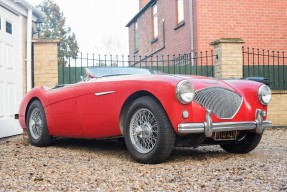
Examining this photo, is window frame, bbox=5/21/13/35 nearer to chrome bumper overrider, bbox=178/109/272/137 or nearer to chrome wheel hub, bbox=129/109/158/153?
chrome wheel hub, bbox=129/109/158/153

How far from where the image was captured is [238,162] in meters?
4.74

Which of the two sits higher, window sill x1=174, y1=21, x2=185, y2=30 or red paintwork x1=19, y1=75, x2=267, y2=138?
window sill x1=174, y1=21, x2=185, y2=30

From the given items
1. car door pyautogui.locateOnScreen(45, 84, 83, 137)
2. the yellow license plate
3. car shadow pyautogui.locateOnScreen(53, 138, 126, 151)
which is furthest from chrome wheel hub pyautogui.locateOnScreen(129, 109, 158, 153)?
car shadow pyautogui.locateOnScreen(53, 138, 126, 151)

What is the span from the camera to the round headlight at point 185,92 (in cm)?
446

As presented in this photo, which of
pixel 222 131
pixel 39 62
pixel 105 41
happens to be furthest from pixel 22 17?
pixel 105 41

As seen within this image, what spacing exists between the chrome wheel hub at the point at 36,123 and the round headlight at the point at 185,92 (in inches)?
107

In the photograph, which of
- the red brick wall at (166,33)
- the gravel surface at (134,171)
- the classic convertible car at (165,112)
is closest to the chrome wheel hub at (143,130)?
the classic convertible car at (165,112)

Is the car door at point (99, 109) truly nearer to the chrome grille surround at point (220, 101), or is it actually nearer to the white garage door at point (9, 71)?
the chrome grille surround at point (220, 101)

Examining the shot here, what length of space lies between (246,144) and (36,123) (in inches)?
121

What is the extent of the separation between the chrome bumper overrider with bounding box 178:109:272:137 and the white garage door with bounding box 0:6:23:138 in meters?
4.71

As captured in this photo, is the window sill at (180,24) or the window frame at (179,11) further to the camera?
the window frame at (179,11)

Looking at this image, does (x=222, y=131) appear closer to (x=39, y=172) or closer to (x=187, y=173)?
(x=187, y=173)

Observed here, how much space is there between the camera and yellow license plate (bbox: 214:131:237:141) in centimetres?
483

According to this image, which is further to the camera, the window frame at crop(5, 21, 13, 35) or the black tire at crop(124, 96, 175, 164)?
the window frame at crop(5, 21, 13, 35)
